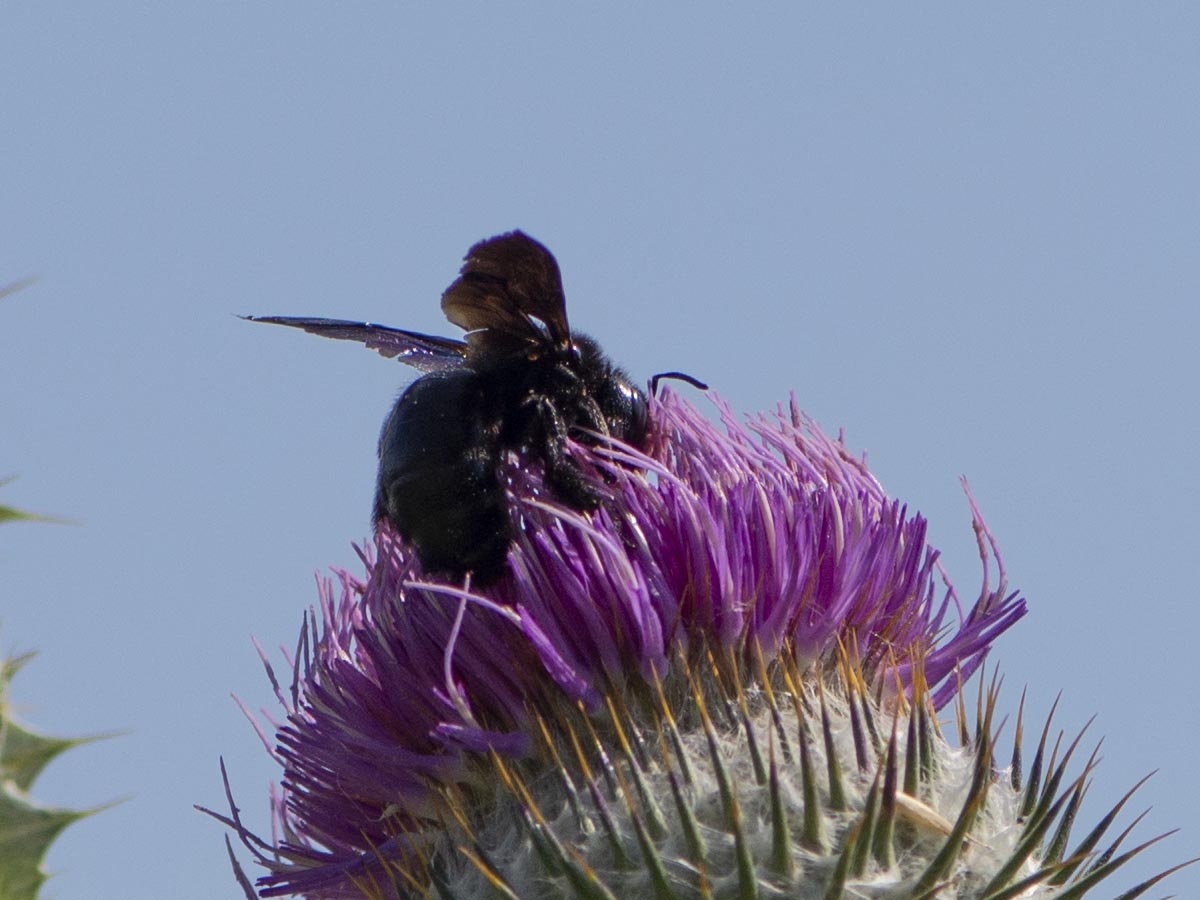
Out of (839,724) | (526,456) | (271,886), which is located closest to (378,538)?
(526,456)

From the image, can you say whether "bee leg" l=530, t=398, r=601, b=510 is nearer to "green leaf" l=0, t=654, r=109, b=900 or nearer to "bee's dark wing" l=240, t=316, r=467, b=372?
"bee's dark wing" l=240, t=316, r=467, b=372

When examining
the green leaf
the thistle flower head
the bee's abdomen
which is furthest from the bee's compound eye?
the green leaf

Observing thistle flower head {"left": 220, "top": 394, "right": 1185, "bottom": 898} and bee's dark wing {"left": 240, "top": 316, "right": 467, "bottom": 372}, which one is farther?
bee's dark wing {"left": 240, "top": 316, "right": 467, "bottom": 372}

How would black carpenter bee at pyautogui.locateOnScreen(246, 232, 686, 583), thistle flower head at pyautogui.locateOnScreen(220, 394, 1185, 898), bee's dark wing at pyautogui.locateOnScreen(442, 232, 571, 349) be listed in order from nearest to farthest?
thistle flower head at pyautogui.locateOnScreen(220, 394, 1185, 898) → bee's dark wing at pyautogui.locateOnScreen(442, 232, 571, 349) → black carpenter bee at pyautogui.locateOnScreen(246, 232, 686, 583)

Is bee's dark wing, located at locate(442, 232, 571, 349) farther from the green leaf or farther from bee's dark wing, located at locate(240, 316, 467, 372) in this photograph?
the green leaf

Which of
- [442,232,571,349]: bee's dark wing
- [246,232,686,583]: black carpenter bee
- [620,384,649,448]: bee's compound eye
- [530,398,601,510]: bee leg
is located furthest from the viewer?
[620,384,649,448]: bee's compound eye

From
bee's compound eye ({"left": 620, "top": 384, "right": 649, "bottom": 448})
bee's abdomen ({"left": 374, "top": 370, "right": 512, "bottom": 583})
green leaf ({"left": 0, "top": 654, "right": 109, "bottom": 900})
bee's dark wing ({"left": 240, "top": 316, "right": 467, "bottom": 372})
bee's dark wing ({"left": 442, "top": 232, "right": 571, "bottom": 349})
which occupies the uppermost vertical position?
bee's dark wing ({"left": 240, "top": 316, "right": 467, "bottom": 372})

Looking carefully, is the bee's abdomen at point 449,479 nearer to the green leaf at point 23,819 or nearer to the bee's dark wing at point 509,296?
the bee's dark wing at point 509,296

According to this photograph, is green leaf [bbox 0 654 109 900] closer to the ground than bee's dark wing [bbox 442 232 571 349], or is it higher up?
closer to the ground

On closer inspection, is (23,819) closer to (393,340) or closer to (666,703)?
(666,703)
